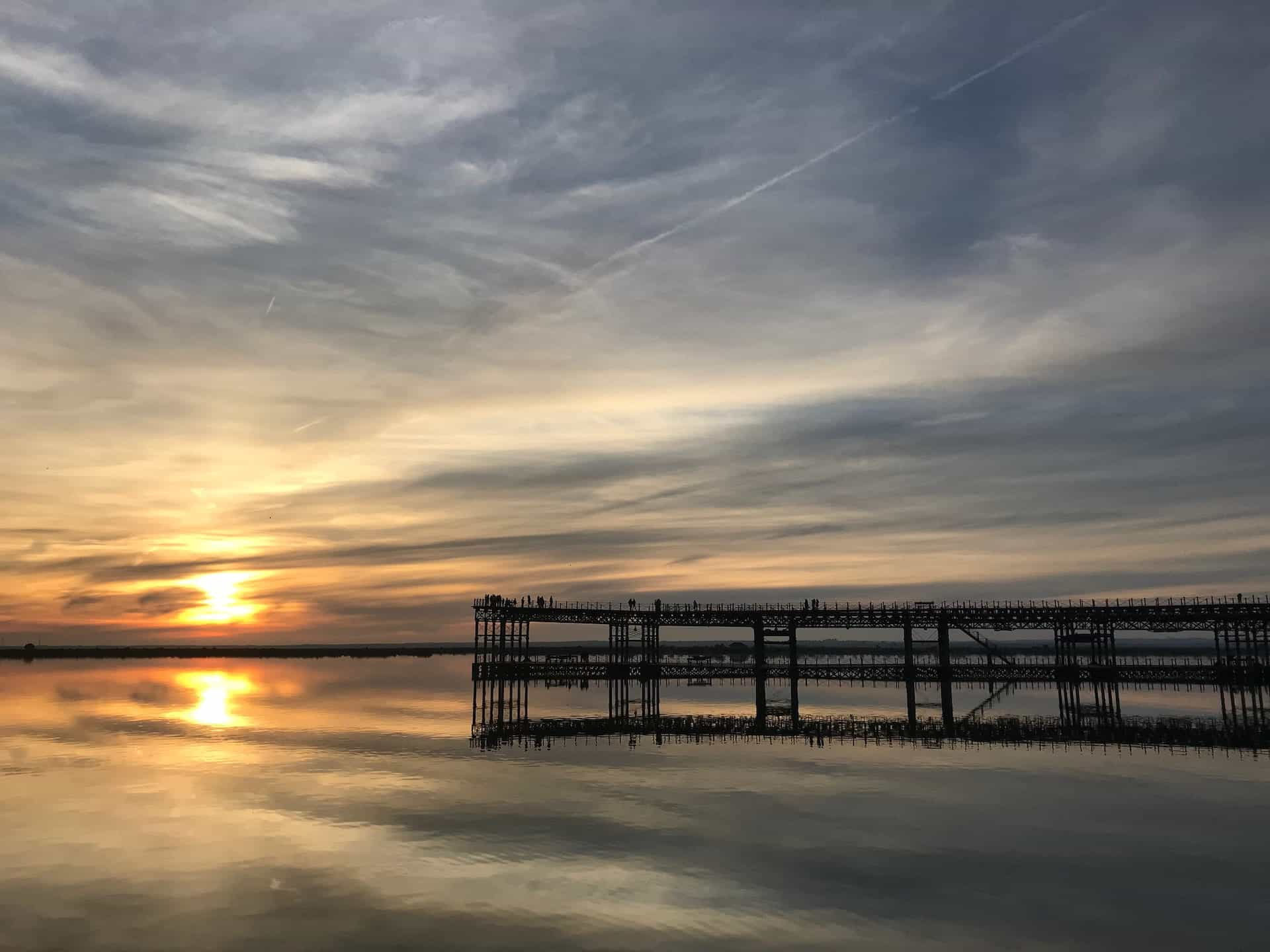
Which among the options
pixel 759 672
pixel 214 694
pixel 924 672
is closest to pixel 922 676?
pixel 924 672

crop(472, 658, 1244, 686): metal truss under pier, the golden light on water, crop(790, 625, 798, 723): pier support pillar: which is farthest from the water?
crop(472, 658, 1244, 686): metal truss under pier

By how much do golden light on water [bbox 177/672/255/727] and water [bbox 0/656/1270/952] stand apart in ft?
50.3

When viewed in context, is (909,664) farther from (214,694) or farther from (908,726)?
(214,694)

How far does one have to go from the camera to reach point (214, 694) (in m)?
96.6

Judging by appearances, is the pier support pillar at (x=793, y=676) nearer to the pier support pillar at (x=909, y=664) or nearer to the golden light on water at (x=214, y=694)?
the pier support pillar at (x=909, y=664)

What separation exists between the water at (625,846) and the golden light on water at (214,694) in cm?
1534

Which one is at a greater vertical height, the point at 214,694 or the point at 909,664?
the point at 909,664

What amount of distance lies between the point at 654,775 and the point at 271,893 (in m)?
20.4

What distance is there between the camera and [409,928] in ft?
65.0

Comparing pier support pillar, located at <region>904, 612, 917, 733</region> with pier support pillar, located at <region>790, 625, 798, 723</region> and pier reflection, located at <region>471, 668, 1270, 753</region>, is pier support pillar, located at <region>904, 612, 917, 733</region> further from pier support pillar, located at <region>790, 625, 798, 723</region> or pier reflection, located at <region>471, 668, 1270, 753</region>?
pier support pillar, located at <region>790, 625, 798, 723</region>

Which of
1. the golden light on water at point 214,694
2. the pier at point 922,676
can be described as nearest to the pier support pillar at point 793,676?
the pier at point 922,676

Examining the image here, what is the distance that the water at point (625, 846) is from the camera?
785 inches

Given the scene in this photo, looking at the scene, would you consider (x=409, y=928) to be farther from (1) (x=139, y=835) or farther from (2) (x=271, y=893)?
(1) (x=139, y=835)

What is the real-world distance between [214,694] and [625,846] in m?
84.4
